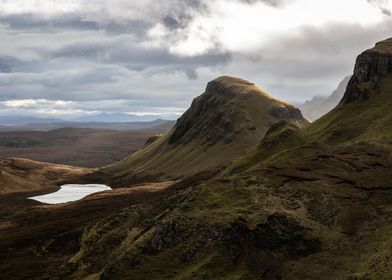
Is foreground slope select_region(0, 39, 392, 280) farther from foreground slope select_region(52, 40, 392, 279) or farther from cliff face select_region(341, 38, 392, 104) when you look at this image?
cliff face select_region(341, 38, 392, 104)

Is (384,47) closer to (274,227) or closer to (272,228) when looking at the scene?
(274,227)

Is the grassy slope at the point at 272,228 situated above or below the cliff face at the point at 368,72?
below

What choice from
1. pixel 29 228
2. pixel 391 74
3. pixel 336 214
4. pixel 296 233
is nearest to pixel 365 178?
pixel 336 214

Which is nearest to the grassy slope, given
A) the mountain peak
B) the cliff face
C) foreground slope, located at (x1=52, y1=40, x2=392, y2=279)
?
foreground slope, located at (x1=52, y1=40, x2=392, y2=279)

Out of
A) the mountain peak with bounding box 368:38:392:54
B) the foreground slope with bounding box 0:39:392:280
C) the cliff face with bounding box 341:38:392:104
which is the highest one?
the mountain peak with bounding box 368:38:392:54

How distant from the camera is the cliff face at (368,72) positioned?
531 ft

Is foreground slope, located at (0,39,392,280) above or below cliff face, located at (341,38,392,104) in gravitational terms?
below

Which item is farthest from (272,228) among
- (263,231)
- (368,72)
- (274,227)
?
(368,72)

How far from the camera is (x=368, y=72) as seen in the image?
551 ft

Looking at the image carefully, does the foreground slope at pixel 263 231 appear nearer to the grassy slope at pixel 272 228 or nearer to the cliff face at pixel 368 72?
the grassy slope at pixel 272 228

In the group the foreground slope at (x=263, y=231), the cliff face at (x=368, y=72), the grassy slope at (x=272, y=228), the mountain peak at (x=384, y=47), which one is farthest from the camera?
the mountain peak at (x=384, y=47)

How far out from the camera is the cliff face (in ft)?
531

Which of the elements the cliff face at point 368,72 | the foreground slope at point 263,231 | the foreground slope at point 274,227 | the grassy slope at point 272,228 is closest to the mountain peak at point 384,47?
the cliff face at point 368,72

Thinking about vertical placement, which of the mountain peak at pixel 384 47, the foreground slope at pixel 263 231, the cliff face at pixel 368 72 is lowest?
the foreground slope at pixel 263 231
